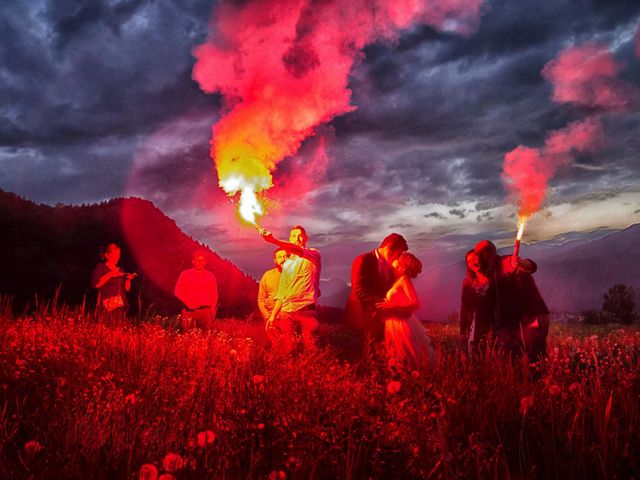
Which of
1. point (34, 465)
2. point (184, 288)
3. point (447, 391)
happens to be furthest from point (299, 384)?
point (184, 288)

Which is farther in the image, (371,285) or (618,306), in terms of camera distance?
(618,306)

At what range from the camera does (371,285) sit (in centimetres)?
701

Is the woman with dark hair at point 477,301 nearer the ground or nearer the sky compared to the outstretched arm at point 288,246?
nearer the ground

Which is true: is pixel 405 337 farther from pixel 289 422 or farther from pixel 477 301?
pixel 289 422

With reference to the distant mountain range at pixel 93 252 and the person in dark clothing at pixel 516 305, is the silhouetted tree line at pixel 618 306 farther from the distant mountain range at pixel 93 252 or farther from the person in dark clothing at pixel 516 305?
the person in dark clothing at pixel 516 305

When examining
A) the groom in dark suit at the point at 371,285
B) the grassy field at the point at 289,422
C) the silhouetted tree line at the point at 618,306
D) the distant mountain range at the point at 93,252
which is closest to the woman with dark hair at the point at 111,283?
the grassy field at the point at 289,422

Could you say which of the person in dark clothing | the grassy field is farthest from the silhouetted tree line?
the grassy field

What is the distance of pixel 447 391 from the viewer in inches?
185

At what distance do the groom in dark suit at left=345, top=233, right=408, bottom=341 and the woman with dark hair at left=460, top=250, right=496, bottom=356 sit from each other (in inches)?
36.4

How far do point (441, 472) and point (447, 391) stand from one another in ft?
5.23

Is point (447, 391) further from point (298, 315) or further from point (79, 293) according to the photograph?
point (79, 293)

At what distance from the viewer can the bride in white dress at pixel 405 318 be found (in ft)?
21.6

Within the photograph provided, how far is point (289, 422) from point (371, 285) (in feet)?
11.6

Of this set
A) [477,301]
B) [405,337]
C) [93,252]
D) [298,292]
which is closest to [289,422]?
[405,337]
